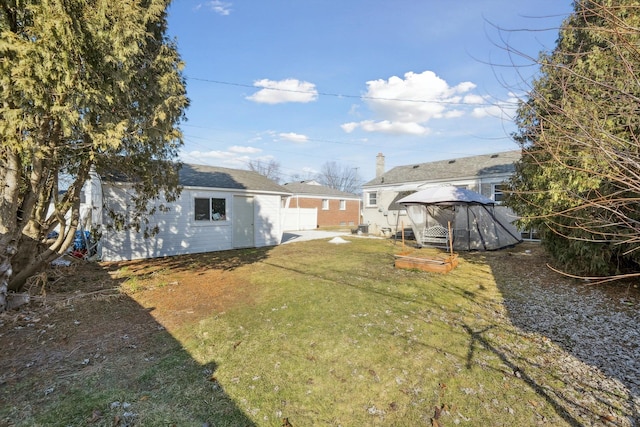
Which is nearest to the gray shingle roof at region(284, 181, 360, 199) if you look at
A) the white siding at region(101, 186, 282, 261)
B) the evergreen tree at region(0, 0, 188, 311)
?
the white siding at region(101, 186, 282, 261)

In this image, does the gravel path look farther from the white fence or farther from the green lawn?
the white fence

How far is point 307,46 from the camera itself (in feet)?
42.1

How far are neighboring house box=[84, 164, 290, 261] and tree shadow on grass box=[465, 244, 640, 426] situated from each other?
970 centimetres

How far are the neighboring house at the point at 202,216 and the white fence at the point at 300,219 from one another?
7.96 metres

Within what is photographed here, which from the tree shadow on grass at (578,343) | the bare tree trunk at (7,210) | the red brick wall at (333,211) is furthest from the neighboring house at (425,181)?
the bare tree trunk at (7,210)

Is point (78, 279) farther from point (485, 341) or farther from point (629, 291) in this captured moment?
point (629, 291)

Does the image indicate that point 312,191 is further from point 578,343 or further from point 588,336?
point 578,343

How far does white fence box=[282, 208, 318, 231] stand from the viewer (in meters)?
23.4

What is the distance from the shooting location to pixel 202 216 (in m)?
12.2

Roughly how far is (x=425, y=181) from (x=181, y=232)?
14.5 meters

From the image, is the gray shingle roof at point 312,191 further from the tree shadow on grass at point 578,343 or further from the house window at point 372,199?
the tree shadow on grass at point 578,343

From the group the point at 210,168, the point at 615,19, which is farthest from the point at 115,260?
the point at 615,19

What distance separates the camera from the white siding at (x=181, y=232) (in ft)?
33.2

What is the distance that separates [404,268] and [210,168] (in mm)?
10651
